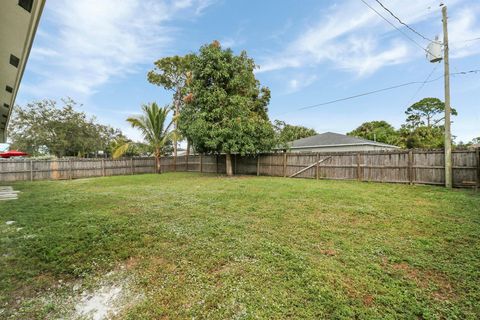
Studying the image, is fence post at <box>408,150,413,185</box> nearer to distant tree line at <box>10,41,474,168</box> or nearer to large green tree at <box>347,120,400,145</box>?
distant tree line at <box>10,41,474,168</box>

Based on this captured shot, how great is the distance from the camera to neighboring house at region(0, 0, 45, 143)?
4.45 m

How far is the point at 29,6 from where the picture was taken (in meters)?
4.47

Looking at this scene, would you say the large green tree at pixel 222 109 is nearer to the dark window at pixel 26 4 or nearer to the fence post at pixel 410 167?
the fence post at pixel 410 167

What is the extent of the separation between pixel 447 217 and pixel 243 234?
4295 mm

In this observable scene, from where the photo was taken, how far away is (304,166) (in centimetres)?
1277

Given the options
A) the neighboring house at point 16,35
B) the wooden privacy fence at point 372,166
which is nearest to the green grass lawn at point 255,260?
the wooden privacy fence at point 372,166

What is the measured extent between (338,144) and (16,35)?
747 inches

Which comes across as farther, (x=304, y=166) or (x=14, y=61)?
(x=304, y=166)

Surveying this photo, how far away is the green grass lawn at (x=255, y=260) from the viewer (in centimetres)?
226

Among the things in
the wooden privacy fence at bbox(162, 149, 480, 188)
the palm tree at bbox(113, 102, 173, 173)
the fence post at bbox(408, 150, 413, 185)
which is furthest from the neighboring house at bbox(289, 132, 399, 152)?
the palm tree at bbox(113, 102, 173, 173)

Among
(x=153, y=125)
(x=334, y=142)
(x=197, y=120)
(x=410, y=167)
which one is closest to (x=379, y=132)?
(x=334, y=142)

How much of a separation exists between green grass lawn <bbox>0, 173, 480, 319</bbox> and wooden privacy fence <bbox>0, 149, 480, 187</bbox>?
371 cm

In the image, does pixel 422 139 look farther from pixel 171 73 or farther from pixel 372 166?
pixel 171 73

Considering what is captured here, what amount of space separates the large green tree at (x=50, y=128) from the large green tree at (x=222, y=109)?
20.1 m
